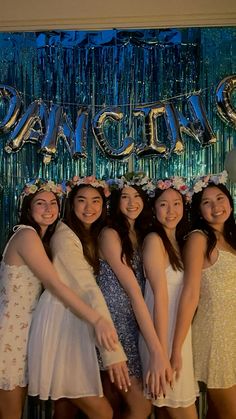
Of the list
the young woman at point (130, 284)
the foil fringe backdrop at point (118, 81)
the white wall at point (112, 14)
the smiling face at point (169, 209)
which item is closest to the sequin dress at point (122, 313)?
the young woman at point (130, 284)

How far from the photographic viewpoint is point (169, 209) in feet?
10.1

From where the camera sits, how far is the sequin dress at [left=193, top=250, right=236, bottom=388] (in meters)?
2.84

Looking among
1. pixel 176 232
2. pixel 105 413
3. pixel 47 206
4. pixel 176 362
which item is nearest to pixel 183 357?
pixel 176 362

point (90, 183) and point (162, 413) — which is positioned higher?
point (90, 183)

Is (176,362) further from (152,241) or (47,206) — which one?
(47,206)

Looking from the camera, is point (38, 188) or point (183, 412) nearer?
point (183, 412)

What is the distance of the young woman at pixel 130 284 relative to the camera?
274cm

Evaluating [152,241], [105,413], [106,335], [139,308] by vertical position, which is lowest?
[105,413]

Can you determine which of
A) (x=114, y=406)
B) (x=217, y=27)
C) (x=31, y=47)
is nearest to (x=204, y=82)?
(x=217, y=27)

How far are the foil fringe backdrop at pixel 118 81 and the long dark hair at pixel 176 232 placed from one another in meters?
0.98

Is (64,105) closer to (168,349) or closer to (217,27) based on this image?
(217,27)

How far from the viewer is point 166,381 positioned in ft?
8.89

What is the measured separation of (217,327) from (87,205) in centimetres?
111

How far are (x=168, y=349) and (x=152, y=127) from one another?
1942 mm
